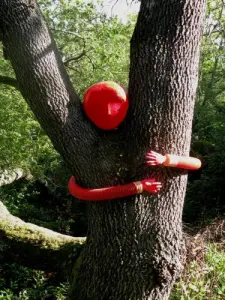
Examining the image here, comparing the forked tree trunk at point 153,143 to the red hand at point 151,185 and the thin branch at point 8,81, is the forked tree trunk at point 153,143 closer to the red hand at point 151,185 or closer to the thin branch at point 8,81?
the red hand at point 151,185

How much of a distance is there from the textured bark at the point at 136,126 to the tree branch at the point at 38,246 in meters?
0.84

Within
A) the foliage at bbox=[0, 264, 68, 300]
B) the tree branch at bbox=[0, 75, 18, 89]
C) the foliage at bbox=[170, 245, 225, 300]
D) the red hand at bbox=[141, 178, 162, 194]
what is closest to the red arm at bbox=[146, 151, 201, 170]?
the red hand at bbox=[141, 178, 162, 194]

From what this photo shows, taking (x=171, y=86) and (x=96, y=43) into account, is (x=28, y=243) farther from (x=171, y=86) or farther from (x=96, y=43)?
(x=96, y=43)

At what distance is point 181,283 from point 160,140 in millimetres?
1717

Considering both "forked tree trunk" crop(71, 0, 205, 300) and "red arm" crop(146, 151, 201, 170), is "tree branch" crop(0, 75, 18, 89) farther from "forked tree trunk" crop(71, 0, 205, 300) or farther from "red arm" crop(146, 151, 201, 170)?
"red arm" crop(146, 151, 201, 170)

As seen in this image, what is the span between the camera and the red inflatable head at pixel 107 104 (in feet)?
7.91

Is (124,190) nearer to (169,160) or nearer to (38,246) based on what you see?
(169,160)

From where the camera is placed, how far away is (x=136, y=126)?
2451 millimetres

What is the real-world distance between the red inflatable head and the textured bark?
8 cm

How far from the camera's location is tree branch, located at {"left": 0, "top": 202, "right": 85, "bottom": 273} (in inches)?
132

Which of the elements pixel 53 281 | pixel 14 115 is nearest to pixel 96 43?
pixel 14 115

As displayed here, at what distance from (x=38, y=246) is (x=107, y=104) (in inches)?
69.6

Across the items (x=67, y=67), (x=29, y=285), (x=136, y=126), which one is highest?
(x=67, y=67)

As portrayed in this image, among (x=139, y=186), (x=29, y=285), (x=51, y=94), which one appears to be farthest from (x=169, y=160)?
(x=29, y=285)
